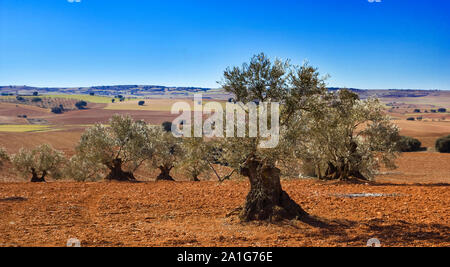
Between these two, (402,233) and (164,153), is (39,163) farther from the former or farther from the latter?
(402,233)

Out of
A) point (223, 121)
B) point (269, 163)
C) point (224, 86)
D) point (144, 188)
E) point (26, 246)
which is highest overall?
point (224, 86)

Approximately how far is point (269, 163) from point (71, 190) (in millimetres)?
13477

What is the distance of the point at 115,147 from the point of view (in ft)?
94.2

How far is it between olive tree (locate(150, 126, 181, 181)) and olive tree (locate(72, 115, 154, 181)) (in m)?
1.07

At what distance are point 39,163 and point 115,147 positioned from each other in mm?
6563

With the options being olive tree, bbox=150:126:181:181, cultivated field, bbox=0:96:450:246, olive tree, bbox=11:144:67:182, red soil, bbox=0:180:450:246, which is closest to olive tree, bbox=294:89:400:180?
cultivated field, bbox=0:96:450:246

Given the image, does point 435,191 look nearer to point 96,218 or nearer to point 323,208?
point 323,208

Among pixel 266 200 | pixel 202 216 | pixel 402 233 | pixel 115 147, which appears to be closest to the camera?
pixel 402 233

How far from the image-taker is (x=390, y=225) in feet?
38.0

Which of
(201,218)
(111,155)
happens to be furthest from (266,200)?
(111,155)

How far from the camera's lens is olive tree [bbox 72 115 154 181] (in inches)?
1036

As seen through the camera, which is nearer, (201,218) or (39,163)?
(201,218)
